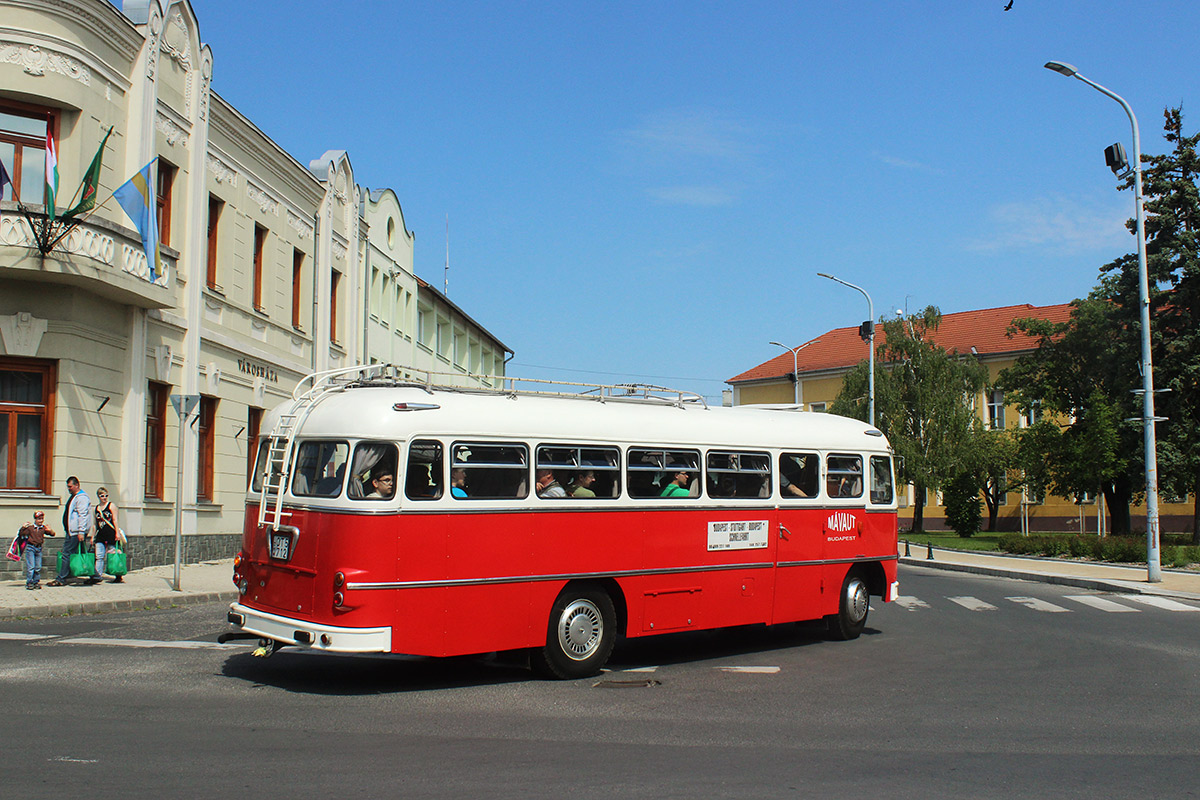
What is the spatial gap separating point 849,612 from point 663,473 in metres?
3.64

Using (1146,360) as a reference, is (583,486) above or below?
below

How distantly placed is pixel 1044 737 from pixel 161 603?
41.1 ft

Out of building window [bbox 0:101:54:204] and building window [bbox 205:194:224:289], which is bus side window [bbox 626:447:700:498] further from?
building window [bbox 205:194:224:289]

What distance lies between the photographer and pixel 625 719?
8.47 meters

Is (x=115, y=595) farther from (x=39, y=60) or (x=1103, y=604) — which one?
(x=1103, y=604)

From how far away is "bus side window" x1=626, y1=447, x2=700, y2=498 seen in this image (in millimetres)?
11091

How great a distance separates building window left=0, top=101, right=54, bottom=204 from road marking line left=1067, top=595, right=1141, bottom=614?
1899 centimetres

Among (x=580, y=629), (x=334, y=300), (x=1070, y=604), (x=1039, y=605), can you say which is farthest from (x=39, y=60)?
(x=1070, y=604)

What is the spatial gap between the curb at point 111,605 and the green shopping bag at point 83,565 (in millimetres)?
2011

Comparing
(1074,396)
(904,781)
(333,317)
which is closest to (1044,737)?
(904,781)

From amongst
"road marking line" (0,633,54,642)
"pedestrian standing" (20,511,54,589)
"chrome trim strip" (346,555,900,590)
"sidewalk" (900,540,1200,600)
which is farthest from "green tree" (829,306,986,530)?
"road marking line" (0,633,54,642)

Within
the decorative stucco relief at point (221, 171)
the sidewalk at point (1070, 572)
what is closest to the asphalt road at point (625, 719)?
the sidewalk at point (1070, 572)

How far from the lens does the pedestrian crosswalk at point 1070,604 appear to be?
1733cm

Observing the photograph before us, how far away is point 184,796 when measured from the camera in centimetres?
591
